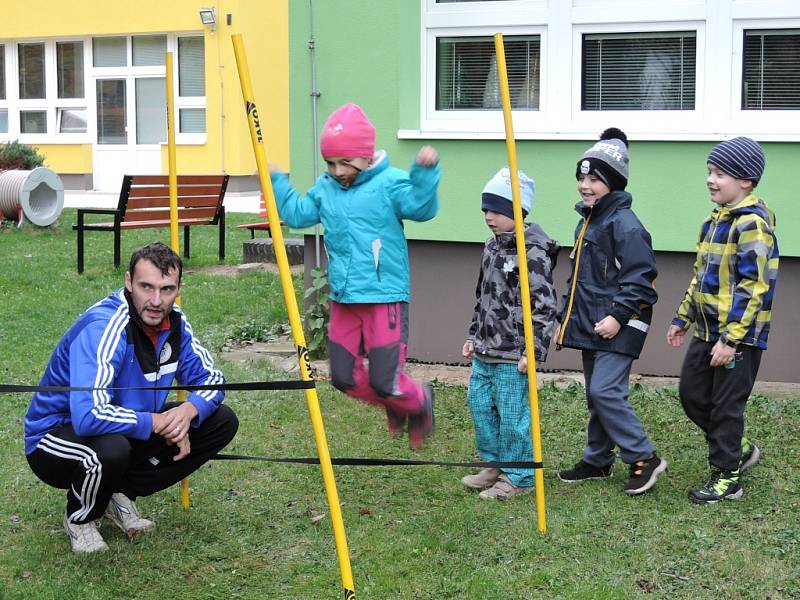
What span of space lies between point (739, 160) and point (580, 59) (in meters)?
2.81

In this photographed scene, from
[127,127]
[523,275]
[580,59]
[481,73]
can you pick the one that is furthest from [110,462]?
[127,127]

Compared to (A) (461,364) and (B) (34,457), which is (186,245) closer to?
(A) (461,364)

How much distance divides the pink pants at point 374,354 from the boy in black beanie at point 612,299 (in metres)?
0.82

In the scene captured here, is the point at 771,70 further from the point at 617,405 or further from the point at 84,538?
the point at 84,538

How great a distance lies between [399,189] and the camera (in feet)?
15.6

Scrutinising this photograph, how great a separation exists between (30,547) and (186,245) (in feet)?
27.8

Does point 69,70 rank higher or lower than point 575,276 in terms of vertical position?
higher

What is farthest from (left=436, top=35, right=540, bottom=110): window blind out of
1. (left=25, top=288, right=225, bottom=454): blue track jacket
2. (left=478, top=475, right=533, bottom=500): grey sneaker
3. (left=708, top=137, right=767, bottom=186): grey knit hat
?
(left=25, top=288, right=225, bottom=454): blue track jacket

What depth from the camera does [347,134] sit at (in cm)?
459

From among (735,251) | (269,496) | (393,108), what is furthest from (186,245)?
(735,251)

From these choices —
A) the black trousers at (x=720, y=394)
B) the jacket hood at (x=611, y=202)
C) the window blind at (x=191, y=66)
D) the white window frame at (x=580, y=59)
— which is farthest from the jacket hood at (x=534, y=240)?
the window blind at (x=191, y=66)

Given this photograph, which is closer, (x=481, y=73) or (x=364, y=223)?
(x=364, y=223)

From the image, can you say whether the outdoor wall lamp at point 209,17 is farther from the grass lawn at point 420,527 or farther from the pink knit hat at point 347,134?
the pink knit hat at point 347,134

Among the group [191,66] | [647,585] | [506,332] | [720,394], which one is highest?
[191,66]
